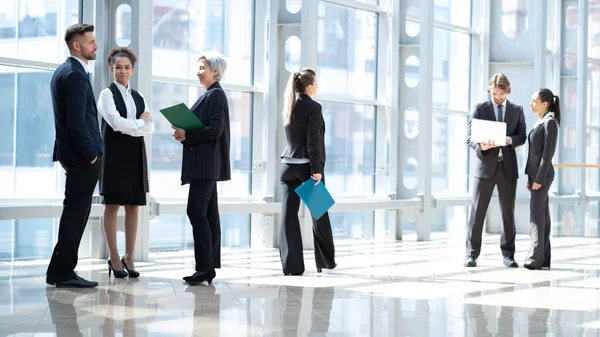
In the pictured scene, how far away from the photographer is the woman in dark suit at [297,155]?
6203 mm

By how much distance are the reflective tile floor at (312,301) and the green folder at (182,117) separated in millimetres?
939

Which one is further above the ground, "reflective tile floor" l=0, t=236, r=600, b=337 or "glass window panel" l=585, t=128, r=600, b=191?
"glass window panel" l=585, t=128, r=600, b=191

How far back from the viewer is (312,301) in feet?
16.3

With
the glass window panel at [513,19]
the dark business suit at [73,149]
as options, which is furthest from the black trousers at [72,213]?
the glass window panel at [513,19]

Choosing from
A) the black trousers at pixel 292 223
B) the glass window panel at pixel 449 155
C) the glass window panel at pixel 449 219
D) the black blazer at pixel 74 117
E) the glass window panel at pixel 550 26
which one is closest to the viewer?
the black blazer at pixel 74 117

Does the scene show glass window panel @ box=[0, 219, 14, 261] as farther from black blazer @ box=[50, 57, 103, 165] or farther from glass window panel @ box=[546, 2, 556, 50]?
glass window panel @ box=[546, 2, 556, 50]

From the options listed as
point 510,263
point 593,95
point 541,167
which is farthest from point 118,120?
point 593,95

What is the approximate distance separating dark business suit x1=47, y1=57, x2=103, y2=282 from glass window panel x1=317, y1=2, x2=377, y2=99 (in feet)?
15.6

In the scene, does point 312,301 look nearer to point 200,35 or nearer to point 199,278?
point 199,278

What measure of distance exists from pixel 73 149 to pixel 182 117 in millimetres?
635

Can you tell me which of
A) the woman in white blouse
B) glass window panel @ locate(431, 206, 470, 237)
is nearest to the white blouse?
the woman in white blouse

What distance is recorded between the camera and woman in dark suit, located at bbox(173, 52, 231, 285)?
5.49 meters

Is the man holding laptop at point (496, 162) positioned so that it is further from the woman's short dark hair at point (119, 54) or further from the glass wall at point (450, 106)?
the glass wall at point (450, 106)

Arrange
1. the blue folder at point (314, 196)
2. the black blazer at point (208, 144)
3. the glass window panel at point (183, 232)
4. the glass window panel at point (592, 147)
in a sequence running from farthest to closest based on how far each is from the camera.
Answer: the glass window panel at point (592, 147) < the glass window panel at point (183, 232) < the blue folder at point (314, 196) < the black blazer at point (208, 144)
